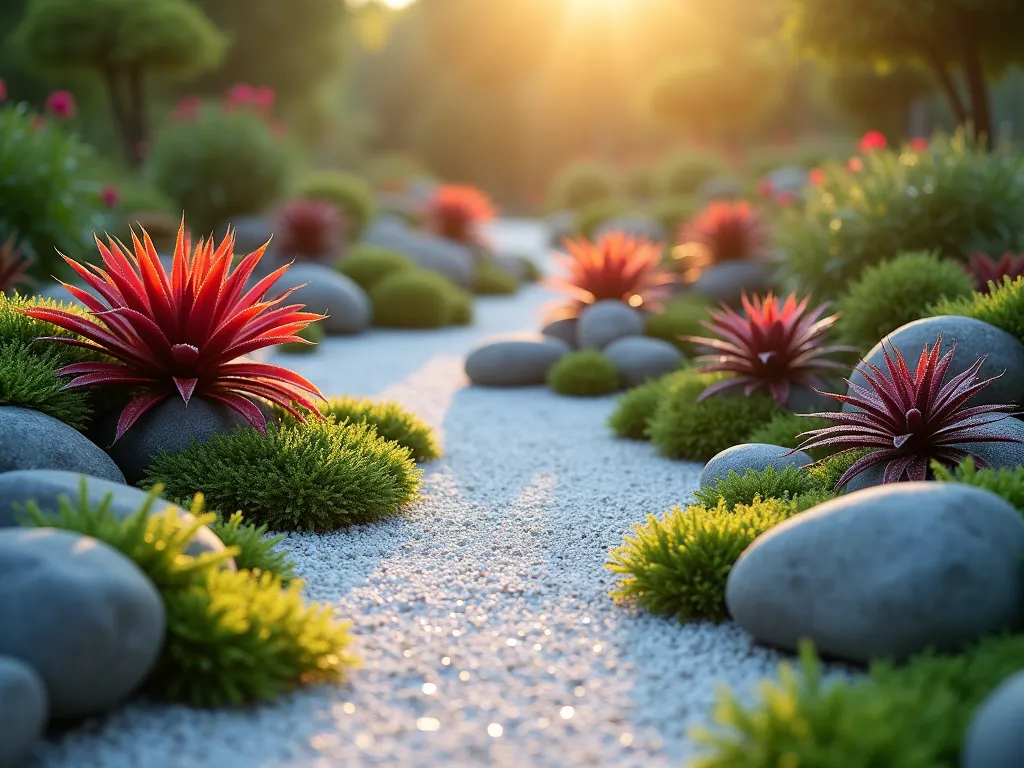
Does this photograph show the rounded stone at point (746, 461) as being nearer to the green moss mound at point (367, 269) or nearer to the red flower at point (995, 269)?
the red flower at point (995, 269)

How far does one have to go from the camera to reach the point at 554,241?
73.0 feet

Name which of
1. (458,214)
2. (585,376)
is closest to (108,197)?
(585,376)

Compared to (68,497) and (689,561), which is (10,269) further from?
(689,561)

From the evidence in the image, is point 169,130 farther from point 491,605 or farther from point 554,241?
point 491,605

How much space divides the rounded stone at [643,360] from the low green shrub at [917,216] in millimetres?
1283

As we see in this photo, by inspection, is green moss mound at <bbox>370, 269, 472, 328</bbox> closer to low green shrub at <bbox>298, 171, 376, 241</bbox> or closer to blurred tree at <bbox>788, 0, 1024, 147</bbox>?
low green shrub at <bbox>298, 171, 376, 241</bbox>

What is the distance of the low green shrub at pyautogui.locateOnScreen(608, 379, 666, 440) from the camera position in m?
6.78

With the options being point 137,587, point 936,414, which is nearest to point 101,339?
point 137,587

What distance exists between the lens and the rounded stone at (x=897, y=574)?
9.77 ft

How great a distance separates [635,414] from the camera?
6.79 m

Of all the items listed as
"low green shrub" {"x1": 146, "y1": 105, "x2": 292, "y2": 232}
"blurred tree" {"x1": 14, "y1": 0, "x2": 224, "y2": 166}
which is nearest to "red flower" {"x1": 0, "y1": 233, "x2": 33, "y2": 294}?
"low green shrub" {"x1": 146, "y1": 105, "x2": 292, "y2": 232}

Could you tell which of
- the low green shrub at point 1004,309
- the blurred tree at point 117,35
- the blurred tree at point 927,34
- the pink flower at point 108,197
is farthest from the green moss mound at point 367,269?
the low green shrub at point 1004,309

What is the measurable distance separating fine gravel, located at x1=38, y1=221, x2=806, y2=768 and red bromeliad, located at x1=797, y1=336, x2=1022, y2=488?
1.20 metres

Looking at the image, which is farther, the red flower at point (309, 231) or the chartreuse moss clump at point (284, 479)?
the red flower at point (309, 231)
